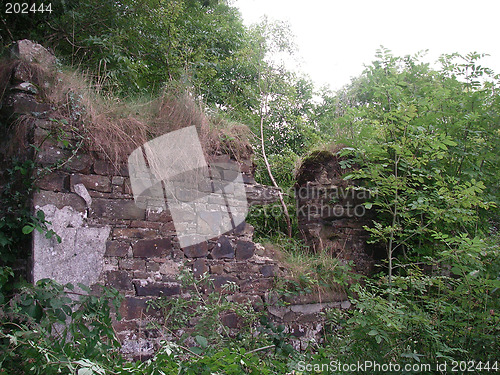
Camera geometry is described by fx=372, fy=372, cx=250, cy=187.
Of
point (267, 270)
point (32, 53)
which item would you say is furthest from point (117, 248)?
point (32, 53)

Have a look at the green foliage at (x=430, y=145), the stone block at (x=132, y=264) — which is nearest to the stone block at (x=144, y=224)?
the stone block at (x=132, y=264)

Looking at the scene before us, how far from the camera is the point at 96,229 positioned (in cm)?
338

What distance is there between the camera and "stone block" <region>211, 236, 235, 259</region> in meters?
4.03

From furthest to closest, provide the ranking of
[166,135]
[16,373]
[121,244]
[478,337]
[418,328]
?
[166,135] → [121,244] → [418,328] → [478,337] → [16,373]

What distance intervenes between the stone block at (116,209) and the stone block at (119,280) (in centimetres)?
52

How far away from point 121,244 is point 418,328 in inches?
104

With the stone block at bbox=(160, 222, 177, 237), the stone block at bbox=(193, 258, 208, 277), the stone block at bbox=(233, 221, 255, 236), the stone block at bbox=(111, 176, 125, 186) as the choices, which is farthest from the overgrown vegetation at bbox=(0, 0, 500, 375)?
the stone block at bbox=(233, 221, 255, 236)

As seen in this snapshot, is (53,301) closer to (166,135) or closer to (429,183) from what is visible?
(166,135)

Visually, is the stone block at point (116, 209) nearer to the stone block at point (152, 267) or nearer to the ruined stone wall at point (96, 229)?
the ruined stone wall at point (96, 229)

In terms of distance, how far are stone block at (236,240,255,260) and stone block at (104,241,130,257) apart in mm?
1227

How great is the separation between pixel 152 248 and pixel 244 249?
108 cm

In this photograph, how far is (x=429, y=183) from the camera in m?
4.96

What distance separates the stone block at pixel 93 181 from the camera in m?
3.40

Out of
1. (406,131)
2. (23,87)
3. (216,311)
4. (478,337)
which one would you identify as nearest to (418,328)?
(478,337)
